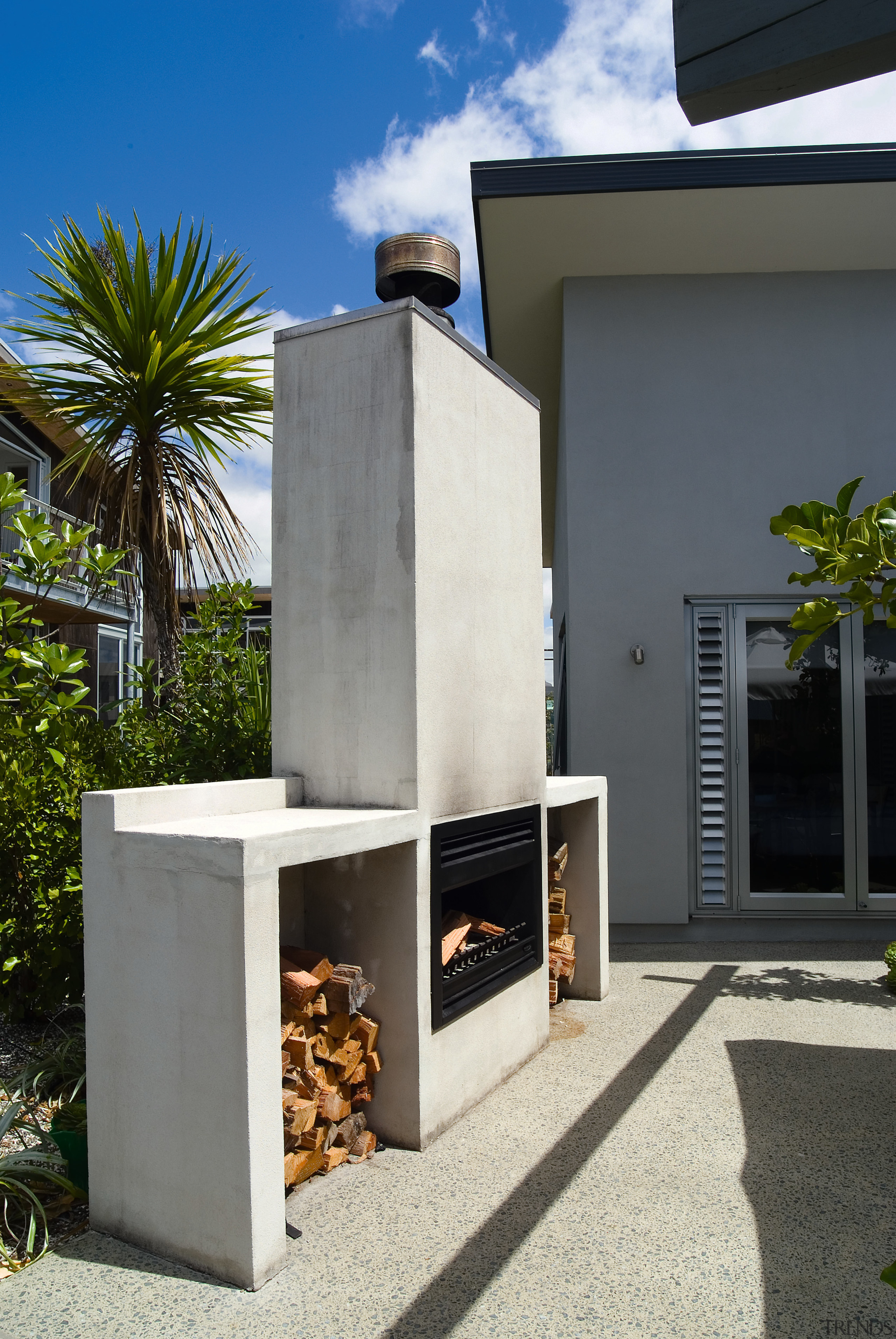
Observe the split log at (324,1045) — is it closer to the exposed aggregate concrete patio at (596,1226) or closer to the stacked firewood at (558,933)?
the exposed aggregate concrete patio at (596,1226)

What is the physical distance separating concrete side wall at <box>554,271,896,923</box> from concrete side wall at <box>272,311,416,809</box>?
3.11 metres

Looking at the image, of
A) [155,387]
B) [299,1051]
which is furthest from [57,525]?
[299,1051]

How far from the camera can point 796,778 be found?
6.11 m

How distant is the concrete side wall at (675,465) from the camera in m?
6.10

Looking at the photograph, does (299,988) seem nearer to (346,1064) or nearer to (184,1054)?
(346,1064)

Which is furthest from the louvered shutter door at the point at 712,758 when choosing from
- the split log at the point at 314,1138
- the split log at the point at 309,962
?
the split log at the point at 314,1138

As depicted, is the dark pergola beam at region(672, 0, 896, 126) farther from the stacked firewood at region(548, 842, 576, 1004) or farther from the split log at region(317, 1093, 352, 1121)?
the stacked firewood at region(548, 842, 576, 1004)

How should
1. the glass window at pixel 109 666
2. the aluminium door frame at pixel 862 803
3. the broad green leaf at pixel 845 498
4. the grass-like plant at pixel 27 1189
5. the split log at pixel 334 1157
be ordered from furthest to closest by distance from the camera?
1. the glass window at pixel 109 666
2. the aluminium door frame at pixel 862 803
3. the broad green leaf at pixel 845 498
4. the split log at pixel 334 1157
5. the grass-like plant at pixel 27 1189

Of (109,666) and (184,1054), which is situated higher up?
(109,666)

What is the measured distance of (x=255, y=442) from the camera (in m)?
4.88

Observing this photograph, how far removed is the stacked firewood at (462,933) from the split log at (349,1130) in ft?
1.93

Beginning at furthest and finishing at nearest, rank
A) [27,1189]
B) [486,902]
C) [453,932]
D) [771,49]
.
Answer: [486,902], [453,932], [27,1189], [771,49]

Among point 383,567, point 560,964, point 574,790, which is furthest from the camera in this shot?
point 560,964

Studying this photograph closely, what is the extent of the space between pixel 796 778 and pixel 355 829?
4264 millimetres
